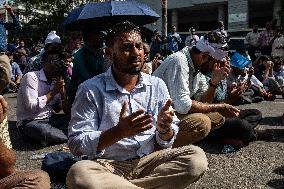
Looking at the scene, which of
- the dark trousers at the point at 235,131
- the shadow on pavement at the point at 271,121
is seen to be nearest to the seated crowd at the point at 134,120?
the dark trousers at the point at 235,131

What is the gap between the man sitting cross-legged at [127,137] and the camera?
2.93 m

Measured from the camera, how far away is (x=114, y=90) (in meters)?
3.18

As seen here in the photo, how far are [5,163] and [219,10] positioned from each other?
28178 mm

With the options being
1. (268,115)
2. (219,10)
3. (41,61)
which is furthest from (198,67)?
(219,10)

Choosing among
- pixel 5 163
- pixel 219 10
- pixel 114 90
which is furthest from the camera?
pixel 219 10

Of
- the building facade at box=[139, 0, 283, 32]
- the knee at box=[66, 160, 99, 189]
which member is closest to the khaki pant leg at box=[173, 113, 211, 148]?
the knee at box=[66, 160, 99, 189]

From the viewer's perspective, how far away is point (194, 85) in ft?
15.9

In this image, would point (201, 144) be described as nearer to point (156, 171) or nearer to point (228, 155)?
point (228, 155)

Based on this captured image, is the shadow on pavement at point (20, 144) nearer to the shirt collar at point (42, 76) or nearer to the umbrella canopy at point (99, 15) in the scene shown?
the shirt collar at point (42, 76)

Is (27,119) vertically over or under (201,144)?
over

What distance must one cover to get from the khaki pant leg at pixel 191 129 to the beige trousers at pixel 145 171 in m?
1.03

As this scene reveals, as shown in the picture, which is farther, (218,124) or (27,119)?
(27,119)

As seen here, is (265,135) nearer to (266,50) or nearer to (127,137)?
(127,137)

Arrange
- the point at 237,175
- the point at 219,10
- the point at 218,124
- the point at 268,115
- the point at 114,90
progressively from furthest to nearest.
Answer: the point at 219,10
the point at 268,115
the point at 218,124
the point at 237,175
the point at 114,90
